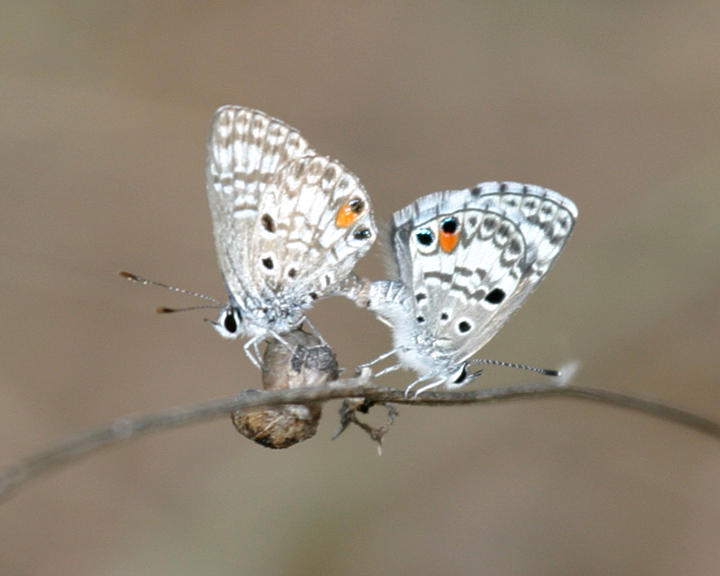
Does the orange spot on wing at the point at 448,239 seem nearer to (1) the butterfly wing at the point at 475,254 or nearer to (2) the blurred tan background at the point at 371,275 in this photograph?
(1) the butterfly wing at the point at 475,254

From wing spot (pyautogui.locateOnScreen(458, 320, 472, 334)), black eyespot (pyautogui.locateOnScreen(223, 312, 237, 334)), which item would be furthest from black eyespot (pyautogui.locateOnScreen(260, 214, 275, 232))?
wing spot (pyautogui.locateOnScreen(458, 320, 472, 334))

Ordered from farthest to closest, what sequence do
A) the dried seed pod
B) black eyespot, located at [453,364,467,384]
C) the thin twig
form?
black eyespot, located at [453,364,467,384]
the dried seed pod
the thin twig

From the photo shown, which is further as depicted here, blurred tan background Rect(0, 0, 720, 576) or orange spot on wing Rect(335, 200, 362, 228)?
blurred tan background Rect(0, 0, 720, 576)

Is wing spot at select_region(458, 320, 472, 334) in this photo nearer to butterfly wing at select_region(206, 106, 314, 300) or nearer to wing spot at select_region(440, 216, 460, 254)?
wing spot at select_region(440, 216, 460, 254)

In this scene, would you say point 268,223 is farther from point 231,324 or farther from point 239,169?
point 231,324

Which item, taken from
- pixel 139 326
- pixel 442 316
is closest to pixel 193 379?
pixel 139 326

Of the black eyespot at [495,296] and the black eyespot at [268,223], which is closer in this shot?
the black eyespot at [495,296]

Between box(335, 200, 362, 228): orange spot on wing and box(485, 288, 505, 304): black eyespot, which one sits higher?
box(335, 200, 362, 228): orange spot on wing

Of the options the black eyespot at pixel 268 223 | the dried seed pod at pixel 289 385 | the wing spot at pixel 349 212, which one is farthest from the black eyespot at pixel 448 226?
the dried seed pod at pixel 289 385
